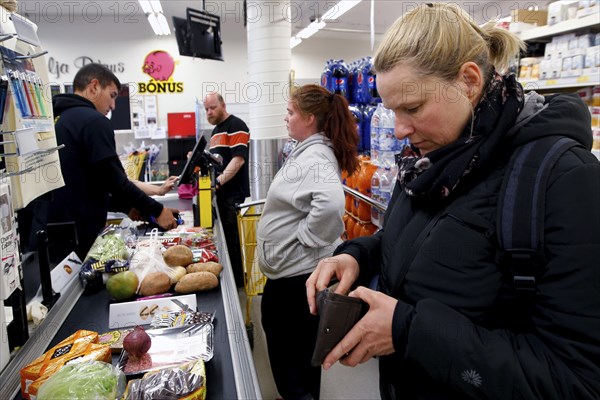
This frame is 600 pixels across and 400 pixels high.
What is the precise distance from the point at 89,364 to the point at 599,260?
1.05 metres

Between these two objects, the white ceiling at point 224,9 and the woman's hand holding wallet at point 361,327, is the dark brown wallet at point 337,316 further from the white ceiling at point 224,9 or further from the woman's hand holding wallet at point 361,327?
the white ceiling at point 224,9

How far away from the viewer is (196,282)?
61.4 inches

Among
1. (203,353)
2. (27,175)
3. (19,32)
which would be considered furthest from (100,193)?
(203,353)

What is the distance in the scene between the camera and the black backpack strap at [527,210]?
0.74 m

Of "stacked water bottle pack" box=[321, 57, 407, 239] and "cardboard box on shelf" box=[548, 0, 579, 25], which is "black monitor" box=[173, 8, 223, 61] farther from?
"cardboard box on shelf" box=[548, 0, 579, 25]

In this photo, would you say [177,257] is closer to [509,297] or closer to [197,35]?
[509,297]

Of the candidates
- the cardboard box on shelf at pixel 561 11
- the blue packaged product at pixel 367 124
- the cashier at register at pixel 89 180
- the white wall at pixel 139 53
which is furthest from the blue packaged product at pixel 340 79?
the white wall at pixel 139 53

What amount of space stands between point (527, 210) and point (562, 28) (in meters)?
3.02

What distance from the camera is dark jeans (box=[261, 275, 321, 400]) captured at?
7.40 ft

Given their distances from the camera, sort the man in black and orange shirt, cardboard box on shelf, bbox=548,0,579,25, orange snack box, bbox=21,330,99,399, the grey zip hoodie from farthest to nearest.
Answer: the man in black and orange shirt → cardboard box on shelf, bbox=548,0,579,25 → the grey zip hoodie → orange snack box, bbox=21,330,99,399

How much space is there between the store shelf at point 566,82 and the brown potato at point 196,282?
280 cm

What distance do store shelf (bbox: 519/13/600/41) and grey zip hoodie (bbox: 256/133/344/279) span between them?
2066 millimetres

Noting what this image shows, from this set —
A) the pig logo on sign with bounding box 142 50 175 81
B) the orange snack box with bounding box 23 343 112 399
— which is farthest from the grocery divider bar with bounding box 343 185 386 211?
the pig logo on sign with bounding box 142 50 175 81

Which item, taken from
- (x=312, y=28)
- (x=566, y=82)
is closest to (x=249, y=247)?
(x=566, y=82)
